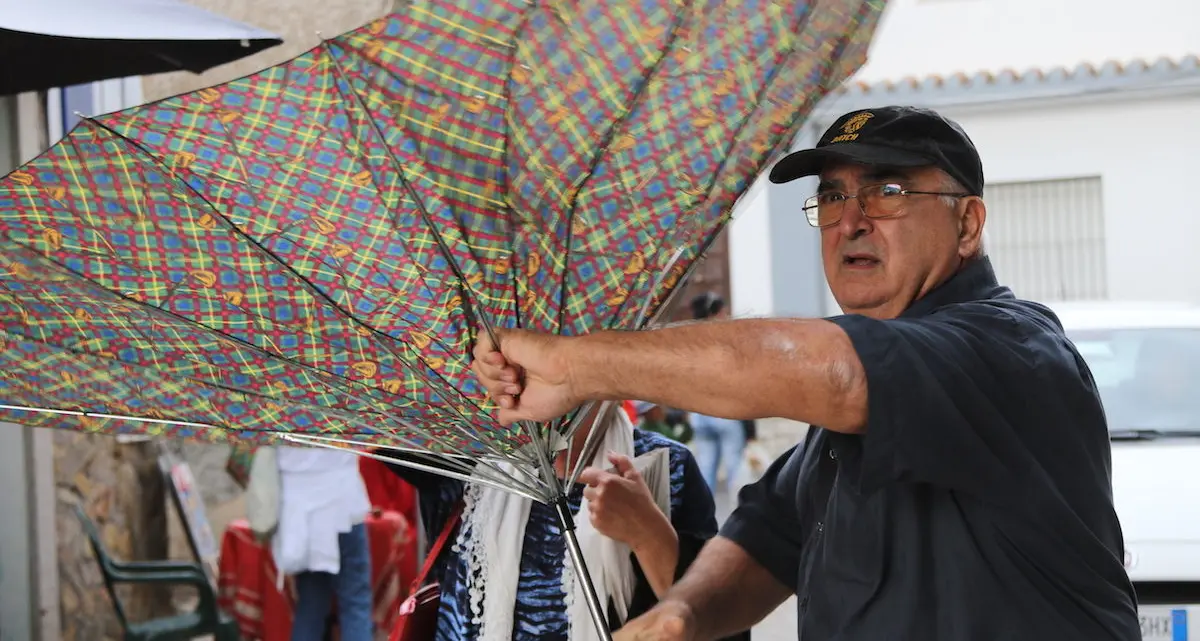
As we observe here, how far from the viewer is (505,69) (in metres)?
1.70

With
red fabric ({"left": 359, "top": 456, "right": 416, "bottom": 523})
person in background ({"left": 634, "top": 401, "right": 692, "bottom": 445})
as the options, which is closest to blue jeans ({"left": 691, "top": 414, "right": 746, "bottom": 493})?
person in background ({"left": 634, "top": 401, "right": 692, "bottom": 445})

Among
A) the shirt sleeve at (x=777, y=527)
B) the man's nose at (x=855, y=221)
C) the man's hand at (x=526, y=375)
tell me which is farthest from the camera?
the shirt sleeve at (x=777, y=527)

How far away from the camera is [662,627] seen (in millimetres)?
2375

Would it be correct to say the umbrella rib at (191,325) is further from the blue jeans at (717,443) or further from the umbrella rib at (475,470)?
the blue jeans at (717,443)

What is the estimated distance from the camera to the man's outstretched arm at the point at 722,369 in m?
1.67

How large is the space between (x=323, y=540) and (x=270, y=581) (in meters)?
0.72

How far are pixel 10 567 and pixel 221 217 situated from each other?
484 centimetres

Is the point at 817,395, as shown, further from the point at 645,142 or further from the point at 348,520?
the point at 348,520

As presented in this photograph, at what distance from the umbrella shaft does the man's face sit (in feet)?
2.16

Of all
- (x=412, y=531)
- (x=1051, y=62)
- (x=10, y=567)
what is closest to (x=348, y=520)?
(x=412, y=531)

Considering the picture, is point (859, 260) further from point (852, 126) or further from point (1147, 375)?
point (1147, 375)

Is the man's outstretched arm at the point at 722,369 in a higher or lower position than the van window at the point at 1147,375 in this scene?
higher

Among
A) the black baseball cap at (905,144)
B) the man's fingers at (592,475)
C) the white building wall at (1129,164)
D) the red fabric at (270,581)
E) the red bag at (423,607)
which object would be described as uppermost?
the white building wall at (1129,164)

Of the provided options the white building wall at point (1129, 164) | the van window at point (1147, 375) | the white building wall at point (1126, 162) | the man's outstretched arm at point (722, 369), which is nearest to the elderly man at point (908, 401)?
the man's outstretched arm at point (722, 369)
